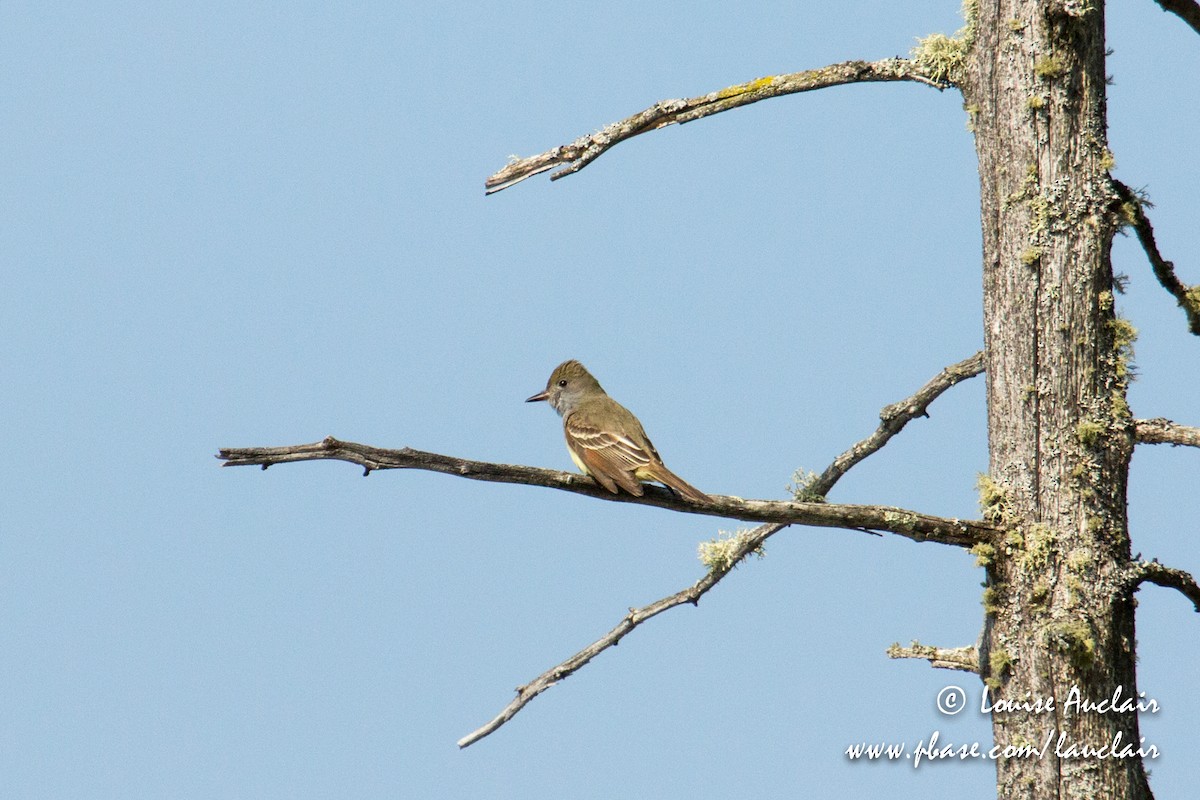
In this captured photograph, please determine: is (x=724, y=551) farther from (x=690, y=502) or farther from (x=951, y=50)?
(x=951, y=50)

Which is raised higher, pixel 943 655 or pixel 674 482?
pixel 674 482

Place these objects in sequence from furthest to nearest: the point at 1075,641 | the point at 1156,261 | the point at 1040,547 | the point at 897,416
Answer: the point at 897,416 → the point at 1156,261 → the point at 1040,547 → the point at 1075,641

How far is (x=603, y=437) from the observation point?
749 centimetres

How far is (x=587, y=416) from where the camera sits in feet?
26.8

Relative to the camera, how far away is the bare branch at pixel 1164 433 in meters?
5.71

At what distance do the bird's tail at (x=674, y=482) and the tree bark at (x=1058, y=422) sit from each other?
1.34 metres

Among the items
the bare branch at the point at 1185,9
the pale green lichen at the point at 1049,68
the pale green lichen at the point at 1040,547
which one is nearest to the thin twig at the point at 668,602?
the pale green lichen at the point at 1040,547

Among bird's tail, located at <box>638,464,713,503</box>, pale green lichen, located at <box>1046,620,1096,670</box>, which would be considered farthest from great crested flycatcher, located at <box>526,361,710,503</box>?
pale green lichen, located at <box>1046,620,1096,670</box>

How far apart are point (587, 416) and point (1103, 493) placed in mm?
3412

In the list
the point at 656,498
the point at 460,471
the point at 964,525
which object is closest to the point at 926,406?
the point at 964,525

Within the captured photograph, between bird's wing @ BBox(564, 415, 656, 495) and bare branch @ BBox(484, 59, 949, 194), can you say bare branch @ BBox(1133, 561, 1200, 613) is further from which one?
bare branch @ BBox(484, 59, 949, 194)

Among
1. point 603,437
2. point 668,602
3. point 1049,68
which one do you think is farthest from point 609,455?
point 1049,68

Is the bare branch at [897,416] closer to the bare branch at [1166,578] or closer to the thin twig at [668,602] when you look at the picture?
the thin twig at [668,602]

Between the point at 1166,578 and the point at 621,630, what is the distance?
256 cm
